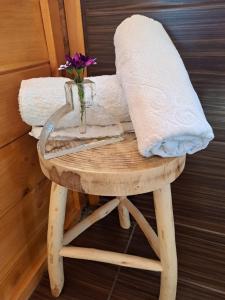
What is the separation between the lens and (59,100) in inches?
22.1

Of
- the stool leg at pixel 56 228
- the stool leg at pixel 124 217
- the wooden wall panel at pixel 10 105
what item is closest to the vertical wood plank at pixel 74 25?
the wooden wall panel at pixel 10 105

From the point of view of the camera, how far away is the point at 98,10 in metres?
0.69

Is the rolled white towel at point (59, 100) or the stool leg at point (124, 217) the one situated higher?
the rolled white towel at point (59, 100)

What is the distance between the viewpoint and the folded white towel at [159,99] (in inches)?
17.0

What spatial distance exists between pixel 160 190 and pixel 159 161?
3.1 inches

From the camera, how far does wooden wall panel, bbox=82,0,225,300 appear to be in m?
0.63

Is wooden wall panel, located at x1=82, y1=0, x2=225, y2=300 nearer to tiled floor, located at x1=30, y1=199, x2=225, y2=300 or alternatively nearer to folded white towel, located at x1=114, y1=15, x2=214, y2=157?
tiled floor, located at x1=30, y1=199, x2=225, y2=300

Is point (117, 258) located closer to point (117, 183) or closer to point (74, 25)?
point (117, 183)

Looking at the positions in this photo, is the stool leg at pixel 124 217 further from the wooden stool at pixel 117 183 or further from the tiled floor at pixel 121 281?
the wooden stool at pixel 117 183

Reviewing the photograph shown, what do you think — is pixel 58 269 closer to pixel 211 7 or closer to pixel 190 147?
pixel 190 147

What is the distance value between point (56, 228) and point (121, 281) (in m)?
0.27

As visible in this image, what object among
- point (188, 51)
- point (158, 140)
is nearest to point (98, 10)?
point (188, 51)

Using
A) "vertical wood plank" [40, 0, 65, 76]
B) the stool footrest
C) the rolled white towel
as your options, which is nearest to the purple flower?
the rolled white towel

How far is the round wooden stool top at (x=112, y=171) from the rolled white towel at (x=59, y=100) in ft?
0.32
